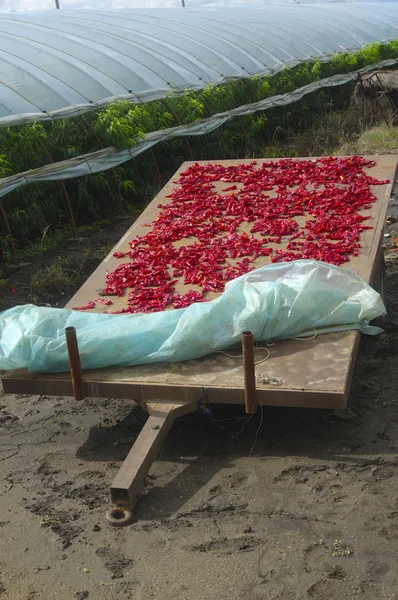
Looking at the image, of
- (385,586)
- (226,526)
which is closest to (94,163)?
(226,526)

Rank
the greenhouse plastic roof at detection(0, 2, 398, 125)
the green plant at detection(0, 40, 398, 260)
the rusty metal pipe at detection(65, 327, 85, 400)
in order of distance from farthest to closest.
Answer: the greenhouse plastic roof at detection(0, 2, 398, 125)
the green plant at detection(0, 40, 398, 260)
the rusty metal pipe at detection(65, 327, 85, 400)

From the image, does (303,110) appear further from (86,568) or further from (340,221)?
(86,568)

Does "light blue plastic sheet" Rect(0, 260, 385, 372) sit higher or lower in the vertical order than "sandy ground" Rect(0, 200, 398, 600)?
higher

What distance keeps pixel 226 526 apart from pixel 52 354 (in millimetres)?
1889

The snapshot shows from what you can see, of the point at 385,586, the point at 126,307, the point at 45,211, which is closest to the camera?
the point at 385,586

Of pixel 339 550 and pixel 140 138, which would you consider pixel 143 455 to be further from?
pixel 140 138

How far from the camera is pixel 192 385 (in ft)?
17.1

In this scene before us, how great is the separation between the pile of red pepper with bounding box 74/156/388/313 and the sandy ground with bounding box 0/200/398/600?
1.21 meters

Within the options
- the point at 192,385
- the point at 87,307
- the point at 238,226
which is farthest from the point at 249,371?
the point at 238,226

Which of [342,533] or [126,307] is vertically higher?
[126,307]

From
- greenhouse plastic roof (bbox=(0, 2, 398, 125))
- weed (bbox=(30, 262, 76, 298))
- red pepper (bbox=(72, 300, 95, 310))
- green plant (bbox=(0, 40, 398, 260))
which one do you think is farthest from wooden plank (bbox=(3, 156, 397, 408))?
greenhouse plastic roof (bbox=(0, 2, 398, 125))

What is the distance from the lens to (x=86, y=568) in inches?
168

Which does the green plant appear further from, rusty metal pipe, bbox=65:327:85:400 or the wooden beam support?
the wooden beam support

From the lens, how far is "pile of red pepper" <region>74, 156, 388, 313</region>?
6.77 m
